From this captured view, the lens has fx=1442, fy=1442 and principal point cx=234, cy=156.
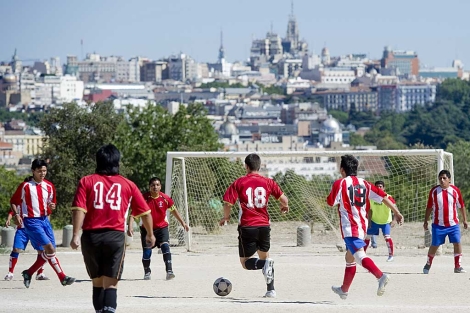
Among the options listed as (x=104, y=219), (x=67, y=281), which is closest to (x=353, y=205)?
(x=104, y=219)

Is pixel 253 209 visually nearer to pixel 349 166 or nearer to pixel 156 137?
pixel 349 166

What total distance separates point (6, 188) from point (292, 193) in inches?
1125

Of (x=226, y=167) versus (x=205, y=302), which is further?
(x=226, y=167)

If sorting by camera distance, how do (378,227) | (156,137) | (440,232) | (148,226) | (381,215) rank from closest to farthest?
(148,226), (440,232), (381,215), (378,227), (156,137)

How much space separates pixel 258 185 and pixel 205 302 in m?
1.15

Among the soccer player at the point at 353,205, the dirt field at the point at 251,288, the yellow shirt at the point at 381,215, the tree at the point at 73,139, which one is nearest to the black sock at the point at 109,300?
the dirt field at the point at 251,288

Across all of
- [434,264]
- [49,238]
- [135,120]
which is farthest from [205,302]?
[135,120]

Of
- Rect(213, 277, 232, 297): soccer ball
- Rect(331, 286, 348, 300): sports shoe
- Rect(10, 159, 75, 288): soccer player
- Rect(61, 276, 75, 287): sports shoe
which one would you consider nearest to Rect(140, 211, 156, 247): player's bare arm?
Rect(331, 286, 348, 300): sports shoe

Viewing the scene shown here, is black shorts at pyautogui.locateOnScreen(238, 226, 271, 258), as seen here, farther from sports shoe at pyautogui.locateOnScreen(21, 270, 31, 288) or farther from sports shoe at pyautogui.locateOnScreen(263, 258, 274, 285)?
sports shoe at pyautogui.locateOnScreen(21, 270, 31, 288)

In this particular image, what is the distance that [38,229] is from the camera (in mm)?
14312

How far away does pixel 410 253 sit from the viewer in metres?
19.7

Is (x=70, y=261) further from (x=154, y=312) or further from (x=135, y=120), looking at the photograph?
(x=135, y=120)

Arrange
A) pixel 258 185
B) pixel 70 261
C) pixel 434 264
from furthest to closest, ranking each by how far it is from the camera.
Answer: pixel 70 261, pixel 434 264, pixel 258 185

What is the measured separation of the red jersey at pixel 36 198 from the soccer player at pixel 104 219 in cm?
388
